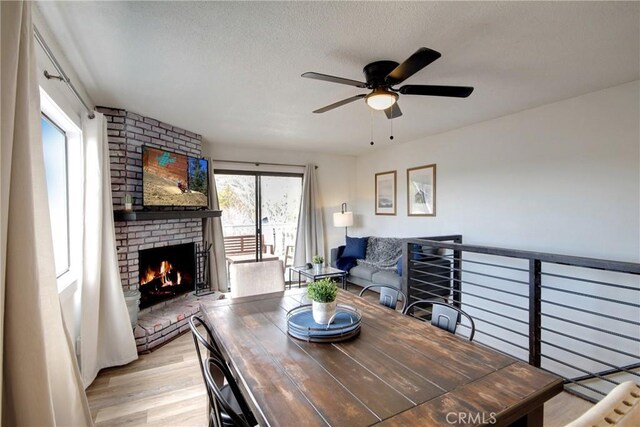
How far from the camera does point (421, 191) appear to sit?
4844 millimetres

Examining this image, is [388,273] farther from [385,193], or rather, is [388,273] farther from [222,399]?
[222,399]

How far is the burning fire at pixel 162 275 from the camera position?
145 inches

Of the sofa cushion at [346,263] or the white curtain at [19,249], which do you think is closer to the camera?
the white curtain at [19,249]

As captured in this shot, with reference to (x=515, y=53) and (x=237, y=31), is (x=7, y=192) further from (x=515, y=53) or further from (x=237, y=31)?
(x=515, y=53)

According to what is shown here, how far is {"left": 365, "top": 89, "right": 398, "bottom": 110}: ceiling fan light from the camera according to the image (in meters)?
2.22

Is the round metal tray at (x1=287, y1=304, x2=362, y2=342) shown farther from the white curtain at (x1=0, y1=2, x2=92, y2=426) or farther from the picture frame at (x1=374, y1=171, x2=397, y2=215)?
the picture frame at (x1=374, y1=171, x2=397, y2=215)

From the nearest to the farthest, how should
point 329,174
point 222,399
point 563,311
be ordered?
1. point 222,399
2. point 563,311
3. point 329,174

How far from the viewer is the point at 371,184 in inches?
234

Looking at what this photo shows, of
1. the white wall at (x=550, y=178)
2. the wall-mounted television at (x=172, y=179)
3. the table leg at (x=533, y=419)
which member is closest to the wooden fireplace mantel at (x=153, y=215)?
the wall-mounted television at (x=172, y=179)

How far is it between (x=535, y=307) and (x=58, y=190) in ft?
12.5

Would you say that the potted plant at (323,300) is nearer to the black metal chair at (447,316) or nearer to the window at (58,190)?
the black metal chair at (447,316)

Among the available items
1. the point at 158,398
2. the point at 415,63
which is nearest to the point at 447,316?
the point at 415,63

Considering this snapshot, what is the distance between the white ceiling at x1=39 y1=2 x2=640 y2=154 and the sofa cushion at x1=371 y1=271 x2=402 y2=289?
2.24 metres

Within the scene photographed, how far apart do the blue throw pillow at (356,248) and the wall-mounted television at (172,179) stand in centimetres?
259
